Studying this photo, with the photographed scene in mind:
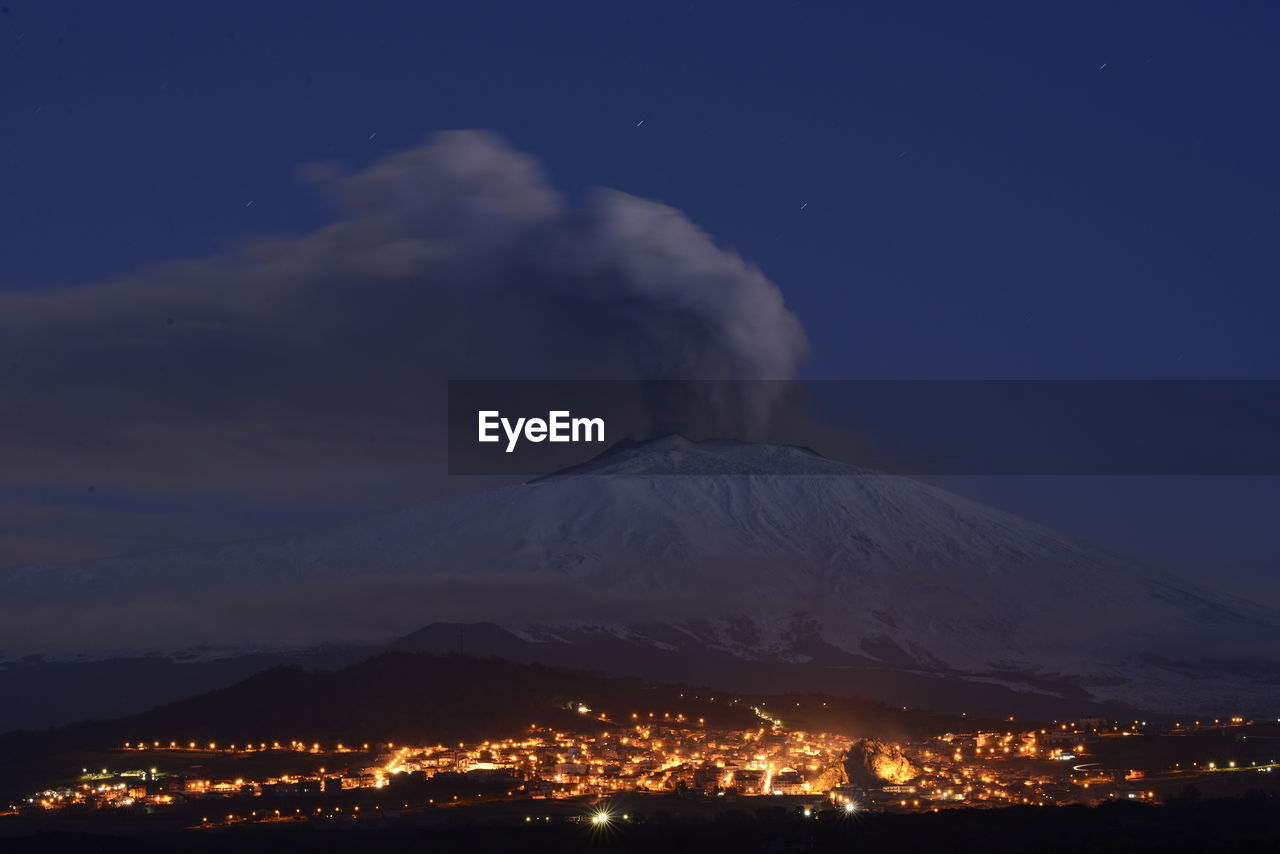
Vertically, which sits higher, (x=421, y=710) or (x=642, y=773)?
(x=421, y=710)

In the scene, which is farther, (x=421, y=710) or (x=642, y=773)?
(x=421, y=710)

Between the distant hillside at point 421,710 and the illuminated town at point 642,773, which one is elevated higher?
the distant hillside at point 421,710

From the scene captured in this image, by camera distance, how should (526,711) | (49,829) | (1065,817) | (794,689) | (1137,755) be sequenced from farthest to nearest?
(794,689) → (526,711) → (1137,755) → (49,829) → (1065,817)

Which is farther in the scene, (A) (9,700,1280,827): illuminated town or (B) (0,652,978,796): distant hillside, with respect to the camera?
(B) (0,652,978,796): distant hillside

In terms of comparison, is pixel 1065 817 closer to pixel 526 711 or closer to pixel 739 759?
pixel 739 759

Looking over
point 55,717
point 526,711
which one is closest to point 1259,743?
point 526,711

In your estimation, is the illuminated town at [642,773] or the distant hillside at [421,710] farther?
the distant hillside at [421,710]

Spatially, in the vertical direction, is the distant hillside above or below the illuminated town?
above

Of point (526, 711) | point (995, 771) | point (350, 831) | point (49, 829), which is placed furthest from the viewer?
point (526, 711)
